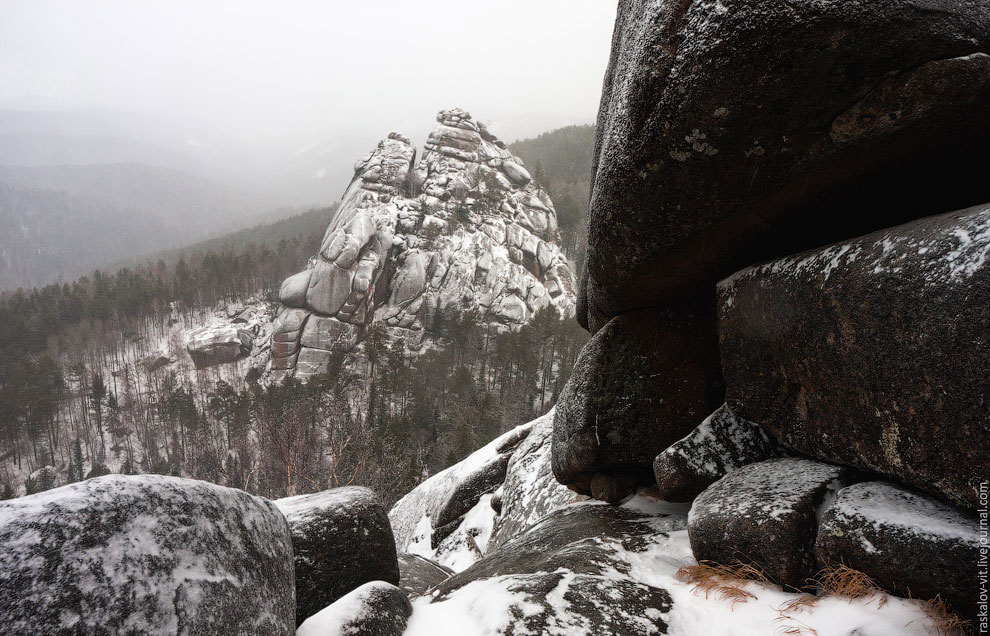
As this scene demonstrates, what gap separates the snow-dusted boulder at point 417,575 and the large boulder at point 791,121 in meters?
6.31

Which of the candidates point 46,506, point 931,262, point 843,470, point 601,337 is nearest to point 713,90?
point 931,262

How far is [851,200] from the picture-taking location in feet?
12.3

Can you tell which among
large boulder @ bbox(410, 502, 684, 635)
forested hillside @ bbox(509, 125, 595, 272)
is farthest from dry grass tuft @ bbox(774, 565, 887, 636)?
forested hillside @ bbox(509, 125, 595, 272)

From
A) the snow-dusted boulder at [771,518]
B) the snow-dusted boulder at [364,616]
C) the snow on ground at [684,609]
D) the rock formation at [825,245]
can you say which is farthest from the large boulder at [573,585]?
the rock formation at [825,245]

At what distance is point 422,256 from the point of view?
72688mm

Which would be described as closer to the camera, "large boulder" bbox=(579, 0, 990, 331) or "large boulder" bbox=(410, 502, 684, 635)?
"large boulder" bbox=(579, 0, 990, 331)

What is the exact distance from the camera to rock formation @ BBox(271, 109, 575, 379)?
67812 millimetres

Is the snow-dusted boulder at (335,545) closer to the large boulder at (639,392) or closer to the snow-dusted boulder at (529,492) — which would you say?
the large boulder at (639,392)

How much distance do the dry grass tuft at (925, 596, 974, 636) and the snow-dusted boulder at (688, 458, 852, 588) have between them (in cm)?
68

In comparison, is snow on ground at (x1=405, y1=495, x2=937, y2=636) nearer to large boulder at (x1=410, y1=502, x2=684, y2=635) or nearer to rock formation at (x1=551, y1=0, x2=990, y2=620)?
large boulder at (x1=410, y1=502, x2=684, y2=635)

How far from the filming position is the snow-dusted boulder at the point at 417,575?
6953mm

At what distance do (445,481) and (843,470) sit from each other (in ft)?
47.7

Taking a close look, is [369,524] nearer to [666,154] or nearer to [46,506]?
[46,506]

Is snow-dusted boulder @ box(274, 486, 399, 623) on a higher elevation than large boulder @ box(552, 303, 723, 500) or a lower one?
lower
